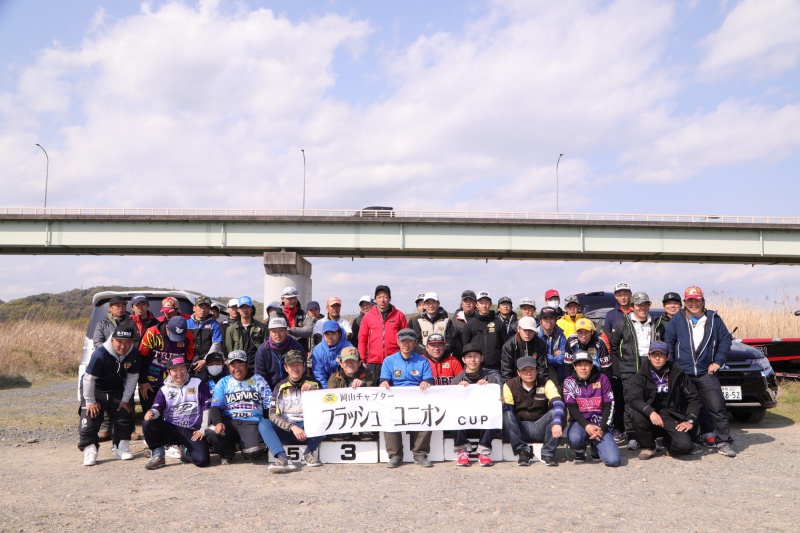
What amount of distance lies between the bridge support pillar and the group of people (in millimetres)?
27910

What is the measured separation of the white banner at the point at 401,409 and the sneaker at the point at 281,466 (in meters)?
0.52

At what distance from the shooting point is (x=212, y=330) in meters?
8.23

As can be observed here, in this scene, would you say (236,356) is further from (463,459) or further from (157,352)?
(463,459)

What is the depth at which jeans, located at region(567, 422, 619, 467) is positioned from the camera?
6.55 m

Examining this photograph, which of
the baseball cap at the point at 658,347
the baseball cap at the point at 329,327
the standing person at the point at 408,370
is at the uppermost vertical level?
the baseball cap at the point at 329,327

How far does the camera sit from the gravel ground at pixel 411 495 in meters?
4.54

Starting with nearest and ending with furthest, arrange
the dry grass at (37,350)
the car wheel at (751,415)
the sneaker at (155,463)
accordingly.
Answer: the sneaker at (155,463) → the car wheel at (751,415) → the dry grass at (37,350)

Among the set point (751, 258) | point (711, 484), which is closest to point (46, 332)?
point (711, 484)

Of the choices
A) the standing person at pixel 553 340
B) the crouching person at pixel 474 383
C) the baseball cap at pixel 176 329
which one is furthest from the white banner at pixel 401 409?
the baseball cap at pixel 176 329

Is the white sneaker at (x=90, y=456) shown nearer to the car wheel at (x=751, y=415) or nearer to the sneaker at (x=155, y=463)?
the sneaker at (x=155, y=463)

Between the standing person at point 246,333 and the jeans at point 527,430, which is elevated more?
the standing person at point 246,333

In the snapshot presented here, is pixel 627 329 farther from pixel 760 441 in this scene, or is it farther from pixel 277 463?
pixel 277 463

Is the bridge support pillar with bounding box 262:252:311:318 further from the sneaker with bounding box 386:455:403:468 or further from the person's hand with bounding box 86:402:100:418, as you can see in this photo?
the sneaker with bounding box 386:455:403:468

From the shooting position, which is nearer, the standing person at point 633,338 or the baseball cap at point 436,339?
the baseball cap at point 436,339
